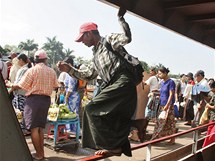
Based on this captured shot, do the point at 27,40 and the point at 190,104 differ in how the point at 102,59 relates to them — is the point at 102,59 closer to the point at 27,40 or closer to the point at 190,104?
the point at 190,104

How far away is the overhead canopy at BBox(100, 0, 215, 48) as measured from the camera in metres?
2.43

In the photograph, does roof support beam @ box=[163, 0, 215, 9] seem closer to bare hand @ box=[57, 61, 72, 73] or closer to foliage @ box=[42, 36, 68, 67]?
bare hand @ box=[57, 61, 72, 73]

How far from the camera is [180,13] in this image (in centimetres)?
326

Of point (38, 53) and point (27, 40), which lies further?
point (27, 40)

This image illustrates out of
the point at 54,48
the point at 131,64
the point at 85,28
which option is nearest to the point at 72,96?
the point at 85,28

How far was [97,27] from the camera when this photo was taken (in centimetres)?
224

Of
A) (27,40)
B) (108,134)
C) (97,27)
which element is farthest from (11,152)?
(27,40)

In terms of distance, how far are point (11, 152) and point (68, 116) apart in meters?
3.57

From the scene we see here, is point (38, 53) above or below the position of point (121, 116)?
above

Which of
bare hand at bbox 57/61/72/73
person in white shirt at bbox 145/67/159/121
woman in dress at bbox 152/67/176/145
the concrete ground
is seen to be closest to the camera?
bare hand at bbox 57/61/72/73

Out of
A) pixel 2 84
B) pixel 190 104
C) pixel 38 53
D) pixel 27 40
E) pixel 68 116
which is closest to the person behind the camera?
pixel 2 84

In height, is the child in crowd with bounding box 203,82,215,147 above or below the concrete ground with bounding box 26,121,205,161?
above

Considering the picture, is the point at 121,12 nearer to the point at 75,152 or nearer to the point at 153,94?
the point at 75,152

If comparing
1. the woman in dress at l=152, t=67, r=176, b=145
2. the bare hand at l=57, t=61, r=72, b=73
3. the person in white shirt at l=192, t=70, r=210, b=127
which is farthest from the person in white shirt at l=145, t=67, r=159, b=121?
the bare hand at l=57, t=61, r=72, b=73
